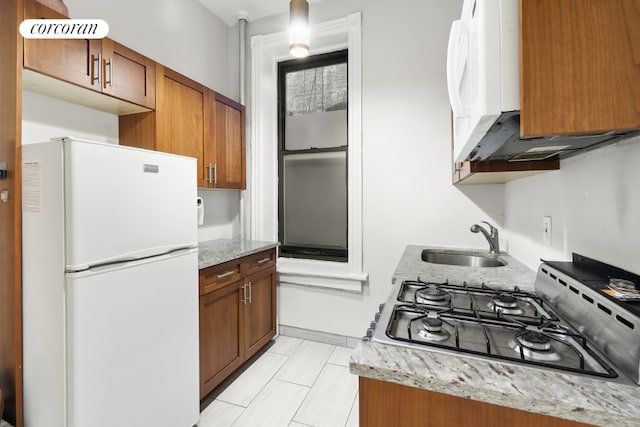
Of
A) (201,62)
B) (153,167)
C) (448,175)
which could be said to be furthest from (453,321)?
(201,62)

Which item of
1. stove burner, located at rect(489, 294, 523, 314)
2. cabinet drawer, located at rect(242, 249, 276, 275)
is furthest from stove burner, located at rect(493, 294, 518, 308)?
cabinet drawer, located at rect(242, 249, 276, 275)

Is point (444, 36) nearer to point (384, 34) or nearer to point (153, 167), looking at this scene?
point (384, 34)

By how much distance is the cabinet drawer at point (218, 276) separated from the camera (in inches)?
A: 73.5

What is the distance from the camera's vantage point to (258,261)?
2.48 metres

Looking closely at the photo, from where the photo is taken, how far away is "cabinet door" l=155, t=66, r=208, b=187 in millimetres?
1947

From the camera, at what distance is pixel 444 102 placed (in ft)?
7.70

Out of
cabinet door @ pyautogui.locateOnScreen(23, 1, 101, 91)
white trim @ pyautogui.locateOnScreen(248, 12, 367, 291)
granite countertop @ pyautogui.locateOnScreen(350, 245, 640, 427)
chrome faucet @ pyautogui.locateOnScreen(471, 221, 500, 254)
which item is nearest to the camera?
granite countertop @ pyautogui.locateOnScreen(350, 245, 640, 427)

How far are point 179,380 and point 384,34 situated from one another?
2810 mm

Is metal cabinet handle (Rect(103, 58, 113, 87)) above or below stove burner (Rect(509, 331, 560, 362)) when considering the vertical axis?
above

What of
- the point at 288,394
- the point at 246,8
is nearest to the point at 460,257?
the point at 288,394

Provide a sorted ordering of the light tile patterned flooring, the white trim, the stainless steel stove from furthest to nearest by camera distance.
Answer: the white trim, the light tile patterned flooring, the stainless steel stove

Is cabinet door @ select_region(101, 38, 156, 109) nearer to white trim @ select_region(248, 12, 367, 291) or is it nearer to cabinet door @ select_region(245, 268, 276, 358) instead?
white trim @ select_region(248, 12, 367, 291)

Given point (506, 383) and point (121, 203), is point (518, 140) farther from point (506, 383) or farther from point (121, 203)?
point (121, 203)

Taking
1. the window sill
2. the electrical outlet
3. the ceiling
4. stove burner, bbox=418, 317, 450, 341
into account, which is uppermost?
the ceiling
